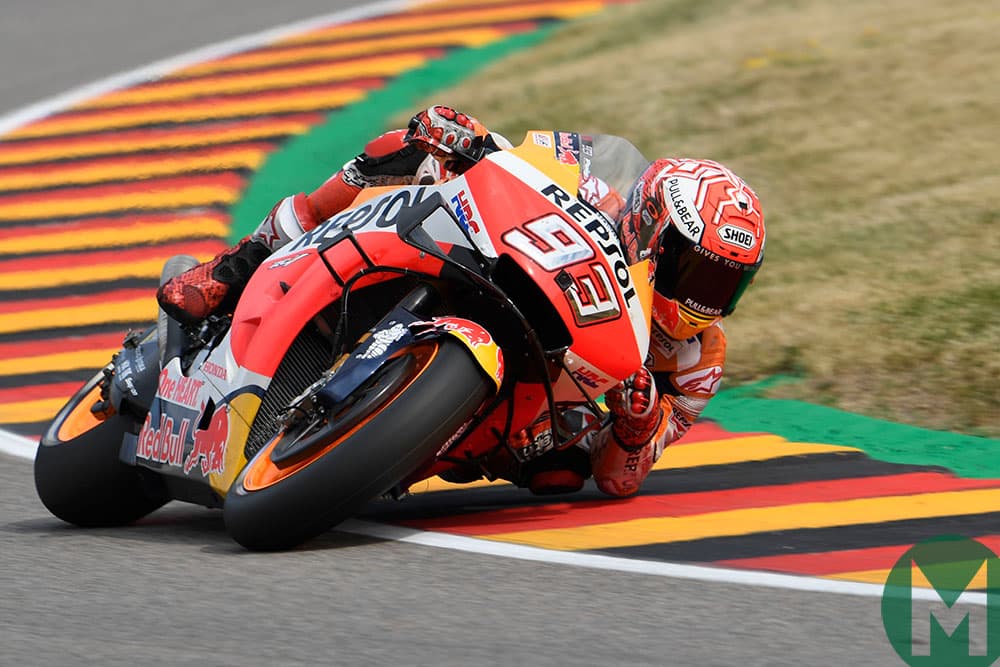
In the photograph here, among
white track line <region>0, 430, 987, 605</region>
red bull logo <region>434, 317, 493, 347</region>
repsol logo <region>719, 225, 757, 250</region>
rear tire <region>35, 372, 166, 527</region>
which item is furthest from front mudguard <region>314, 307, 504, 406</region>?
rear tire <region>35, 372, 166, 527</region>

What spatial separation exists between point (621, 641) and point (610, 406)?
1588 mm

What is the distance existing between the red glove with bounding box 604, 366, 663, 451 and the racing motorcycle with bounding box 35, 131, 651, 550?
83 millimetres

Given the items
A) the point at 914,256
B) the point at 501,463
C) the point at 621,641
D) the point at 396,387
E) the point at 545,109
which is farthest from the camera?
the point at 545,109

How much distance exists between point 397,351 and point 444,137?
0.96 metres

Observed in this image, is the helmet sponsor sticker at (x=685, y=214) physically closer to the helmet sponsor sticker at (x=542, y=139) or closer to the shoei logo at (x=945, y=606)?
the helmet sponsor sticker at (x=542, y=139)

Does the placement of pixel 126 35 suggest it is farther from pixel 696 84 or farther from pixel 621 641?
pixel 621 641

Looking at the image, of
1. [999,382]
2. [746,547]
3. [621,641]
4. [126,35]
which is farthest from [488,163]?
[126,35]

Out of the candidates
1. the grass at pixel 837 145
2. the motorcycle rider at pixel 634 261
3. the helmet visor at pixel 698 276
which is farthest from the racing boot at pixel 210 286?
the grass at pixel 837 145

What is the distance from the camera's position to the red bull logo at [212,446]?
4.93m

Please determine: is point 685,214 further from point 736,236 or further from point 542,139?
point 542,139

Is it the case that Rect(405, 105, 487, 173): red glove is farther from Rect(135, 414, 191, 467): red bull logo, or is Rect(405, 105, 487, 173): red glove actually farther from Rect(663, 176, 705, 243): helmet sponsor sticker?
Rect(135, 414, 191, 467): red bull logo

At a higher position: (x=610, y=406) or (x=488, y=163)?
(x=488, y=163)

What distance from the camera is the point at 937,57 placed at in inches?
469

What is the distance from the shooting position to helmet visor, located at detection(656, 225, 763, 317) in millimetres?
5125
